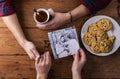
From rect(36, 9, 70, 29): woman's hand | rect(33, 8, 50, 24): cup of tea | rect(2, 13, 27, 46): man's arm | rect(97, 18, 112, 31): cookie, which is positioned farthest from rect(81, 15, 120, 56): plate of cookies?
rect(2, 13, 27, 46): man's arm

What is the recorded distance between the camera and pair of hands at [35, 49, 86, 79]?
4.21 ft

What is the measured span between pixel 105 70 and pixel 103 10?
1.11 feet

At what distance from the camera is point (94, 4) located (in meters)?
1.23

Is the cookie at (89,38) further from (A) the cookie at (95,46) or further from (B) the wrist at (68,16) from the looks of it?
(B) the wrist at (68,16)

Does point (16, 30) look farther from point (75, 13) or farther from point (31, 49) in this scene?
point (75, 13)

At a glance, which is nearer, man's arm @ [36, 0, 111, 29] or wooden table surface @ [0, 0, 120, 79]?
man's arm @ [36, 0, 111, 29]

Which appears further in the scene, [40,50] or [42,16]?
[40,50]

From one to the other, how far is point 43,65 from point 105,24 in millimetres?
402

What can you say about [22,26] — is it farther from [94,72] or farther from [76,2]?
[94,72]

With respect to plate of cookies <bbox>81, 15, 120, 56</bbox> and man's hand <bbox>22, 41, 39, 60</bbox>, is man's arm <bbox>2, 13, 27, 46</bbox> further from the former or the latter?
plate of cookies <bbox>81, 15, 120, 56</bbox>

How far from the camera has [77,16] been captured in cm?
132

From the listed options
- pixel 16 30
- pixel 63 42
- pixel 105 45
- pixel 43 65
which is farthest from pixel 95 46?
pixel 16 30

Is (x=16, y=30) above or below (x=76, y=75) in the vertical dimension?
above

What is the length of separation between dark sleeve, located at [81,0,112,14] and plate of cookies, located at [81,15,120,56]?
0.07 meters
